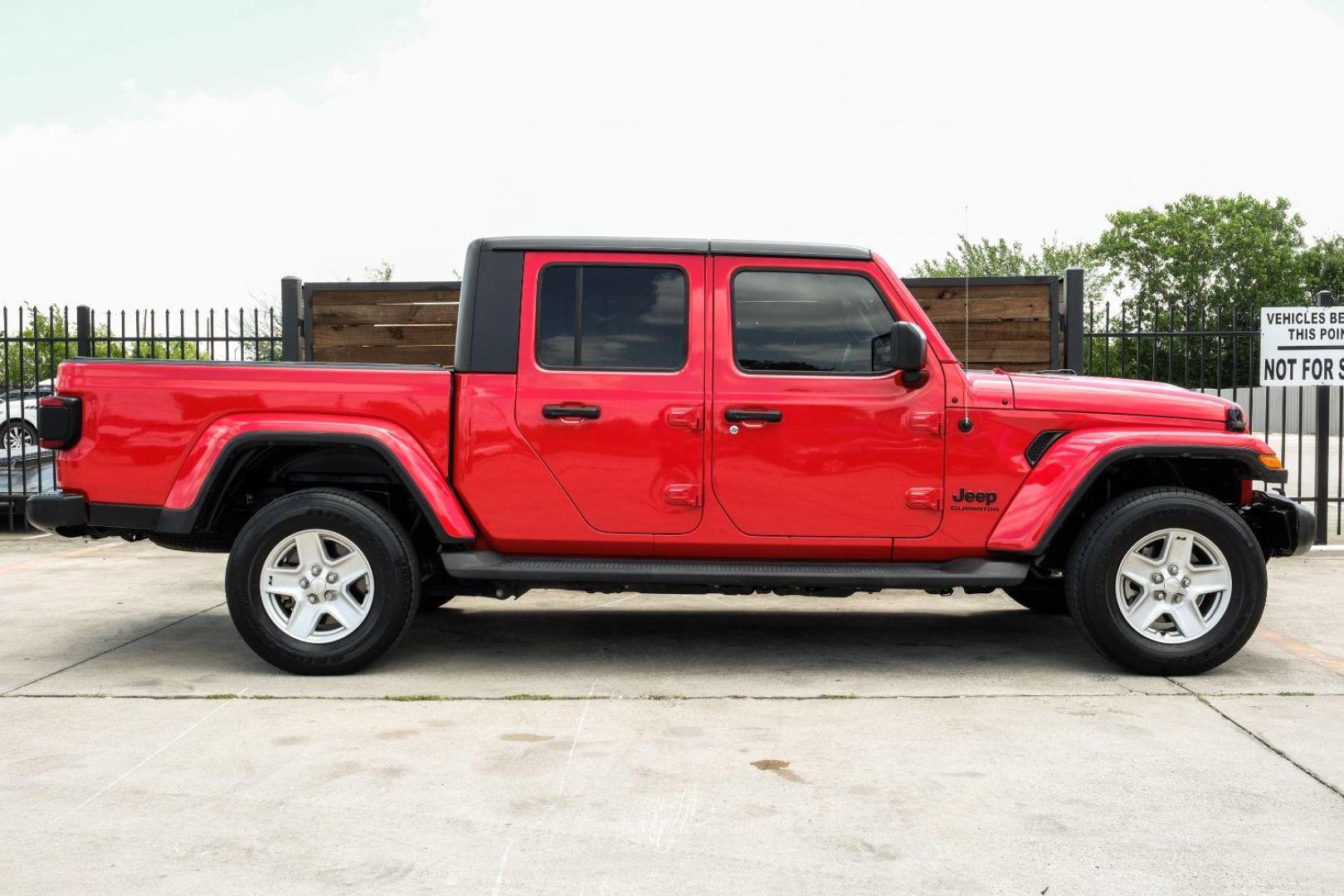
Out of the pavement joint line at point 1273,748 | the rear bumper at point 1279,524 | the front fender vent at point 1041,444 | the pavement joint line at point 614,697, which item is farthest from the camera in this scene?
the rear bumper at point 1279,524

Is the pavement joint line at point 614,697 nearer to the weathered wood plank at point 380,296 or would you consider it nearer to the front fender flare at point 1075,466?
the front fender flare at point 1075,466

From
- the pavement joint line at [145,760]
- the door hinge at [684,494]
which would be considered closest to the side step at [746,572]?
the door hinge at [684,494]

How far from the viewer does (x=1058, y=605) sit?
6918 mm

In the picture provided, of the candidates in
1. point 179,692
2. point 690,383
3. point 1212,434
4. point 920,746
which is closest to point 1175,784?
point 920,746

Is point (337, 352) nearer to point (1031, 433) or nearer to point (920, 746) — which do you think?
point (1031, 433)

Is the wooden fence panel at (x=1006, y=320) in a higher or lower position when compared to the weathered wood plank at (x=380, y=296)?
lower

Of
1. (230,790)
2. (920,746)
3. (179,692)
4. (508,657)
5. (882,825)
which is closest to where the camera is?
(882,825)

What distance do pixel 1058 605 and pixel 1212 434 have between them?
1.93 m

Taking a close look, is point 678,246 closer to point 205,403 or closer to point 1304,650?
point 205,403

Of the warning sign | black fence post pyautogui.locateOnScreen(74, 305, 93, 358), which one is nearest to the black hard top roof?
the warning sign

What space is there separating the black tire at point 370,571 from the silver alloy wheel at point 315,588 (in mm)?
33

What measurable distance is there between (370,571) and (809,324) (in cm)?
227

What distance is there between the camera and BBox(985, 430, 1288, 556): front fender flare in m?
5.16

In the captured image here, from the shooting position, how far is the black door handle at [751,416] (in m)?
5.21
